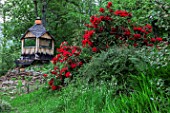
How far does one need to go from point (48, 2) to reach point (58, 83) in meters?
13.8

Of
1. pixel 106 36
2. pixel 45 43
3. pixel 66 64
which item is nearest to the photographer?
pixel 106 36

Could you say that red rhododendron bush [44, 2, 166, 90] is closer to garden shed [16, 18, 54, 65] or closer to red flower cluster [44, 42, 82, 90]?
red flower cluster [44, 42, 82, 90]

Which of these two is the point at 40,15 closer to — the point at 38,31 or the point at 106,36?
the point at 38,31

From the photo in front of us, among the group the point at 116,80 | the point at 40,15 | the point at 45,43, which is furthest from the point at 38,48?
the point at 116,80

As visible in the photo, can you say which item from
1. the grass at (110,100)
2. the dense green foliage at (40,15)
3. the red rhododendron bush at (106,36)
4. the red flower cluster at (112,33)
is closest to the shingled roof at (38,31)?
the dense green foliage at (40,15)

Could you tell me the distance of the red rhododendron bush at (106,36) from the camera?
5.68 m

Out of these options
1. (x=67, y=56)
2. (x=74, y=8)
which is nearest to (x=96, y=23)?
(x=67, y=56)

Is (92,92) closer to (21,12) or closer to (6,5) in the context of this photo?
(21,12)

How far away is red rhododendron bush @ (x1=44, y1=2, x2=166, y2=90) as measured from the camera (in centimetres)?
568

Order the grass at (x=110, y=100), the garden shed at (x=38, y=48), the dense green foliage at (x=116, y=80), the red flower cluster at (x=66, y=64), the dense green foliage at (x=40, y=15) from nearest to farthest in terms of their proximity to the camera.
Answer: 1. the grass at (x=110, y=100)
2. the dense green foliage at (x=116, y=80)
3. the red flower cluster at (x=66, y=64)
4. the garden shed at (x=38, y=48)
5. the dense green foliage at (x=40, y=15)

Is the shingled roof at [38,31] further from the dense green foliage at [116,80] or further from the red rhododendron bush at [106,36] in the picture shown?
the red rhododendron bush at [106,36]

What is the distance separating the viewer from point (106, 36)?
19.2 ft

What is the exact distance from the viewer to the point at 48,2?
19.1m

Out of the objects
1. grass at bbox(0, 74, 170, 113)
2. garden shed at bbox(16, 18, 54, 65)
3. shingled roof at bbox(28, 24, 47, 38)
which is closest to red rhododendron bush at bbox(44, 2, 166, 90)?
grass at bbox(0, 74, 170, 113)
